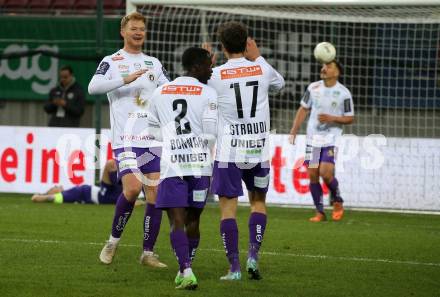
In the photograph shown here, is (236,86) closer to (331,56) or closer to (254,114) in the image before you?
(254,114)

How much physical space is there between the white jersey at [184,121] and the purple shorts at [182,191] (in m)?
0.06

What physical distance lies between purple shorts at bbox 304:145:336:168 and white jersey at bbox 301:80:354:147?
60 mm

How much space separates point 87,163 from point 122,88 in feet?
26.1

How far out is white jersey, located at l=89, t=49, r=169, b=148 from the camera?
9562 millimetres

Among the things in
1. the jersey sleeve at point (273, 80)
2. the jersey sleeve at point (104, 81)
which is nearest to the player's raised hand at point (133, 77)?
the jersey sleeve at point (104, 81)

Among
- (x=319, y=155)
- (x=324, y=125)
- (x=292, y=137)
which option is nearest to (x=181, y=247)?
(x=292, y=137)

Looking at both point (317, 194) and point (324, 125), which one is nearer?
point (317, 194)

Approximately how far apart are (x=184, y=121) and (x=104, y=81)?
1551 millimetres

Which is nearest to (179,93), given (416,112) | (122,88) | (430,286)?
(122,88)

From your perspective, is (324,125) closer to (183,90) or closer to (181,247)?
(183,90)

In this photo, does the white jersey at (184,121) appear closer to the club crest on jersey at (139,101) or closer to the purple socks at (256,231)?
the purple socks at (256,231)

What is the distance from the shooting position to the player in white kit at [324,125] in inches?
583

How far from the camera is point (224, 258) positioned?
33.0 ft

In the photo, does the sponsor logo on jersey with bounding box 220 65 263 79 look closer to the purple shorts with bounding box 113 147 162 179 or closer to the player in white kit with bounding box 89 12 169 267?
the player in white kit with bounding box 89 12 169 267
